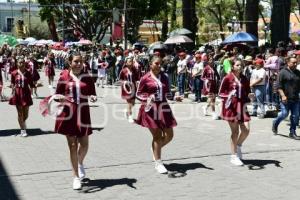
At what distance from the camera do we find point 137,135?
12.0 metres

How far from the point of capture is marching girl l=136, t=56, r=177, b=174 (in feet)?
27.3

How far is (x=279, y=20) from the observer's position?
20.2m

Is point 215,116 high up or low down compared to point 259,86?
down

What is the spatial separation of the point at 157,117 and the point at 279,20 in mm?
13127

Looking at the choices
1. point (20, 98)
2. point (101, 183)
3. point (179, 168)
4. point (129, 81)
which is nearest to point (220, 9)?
point (129, 81)

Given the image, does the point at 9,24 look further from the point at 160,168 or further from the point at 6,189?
the point at 6,189

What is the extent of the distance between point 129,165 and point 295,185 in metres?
2.66

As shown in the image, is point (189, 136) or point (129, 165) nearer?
point (129, 165)

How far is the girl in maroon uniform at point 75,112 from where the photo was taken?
24.5 ft

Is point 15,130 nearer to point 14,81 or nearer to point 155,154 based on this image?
point 14,81

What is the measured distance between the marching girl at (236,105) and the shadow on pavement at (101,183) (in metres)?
1.82

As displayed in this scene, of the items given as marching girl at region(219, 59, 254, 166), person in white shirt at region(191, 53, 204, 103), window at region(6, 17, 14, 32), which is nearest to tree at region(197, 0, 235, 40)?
person in white shirt at region(191, 53, 204, 103)

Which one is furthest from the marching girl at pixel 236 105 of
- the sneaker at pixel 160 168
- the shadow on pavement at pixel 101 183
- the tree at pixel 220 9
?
the tree at pixel 220 9

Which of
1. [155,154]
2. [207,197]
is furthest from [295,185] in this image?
[155,154]
